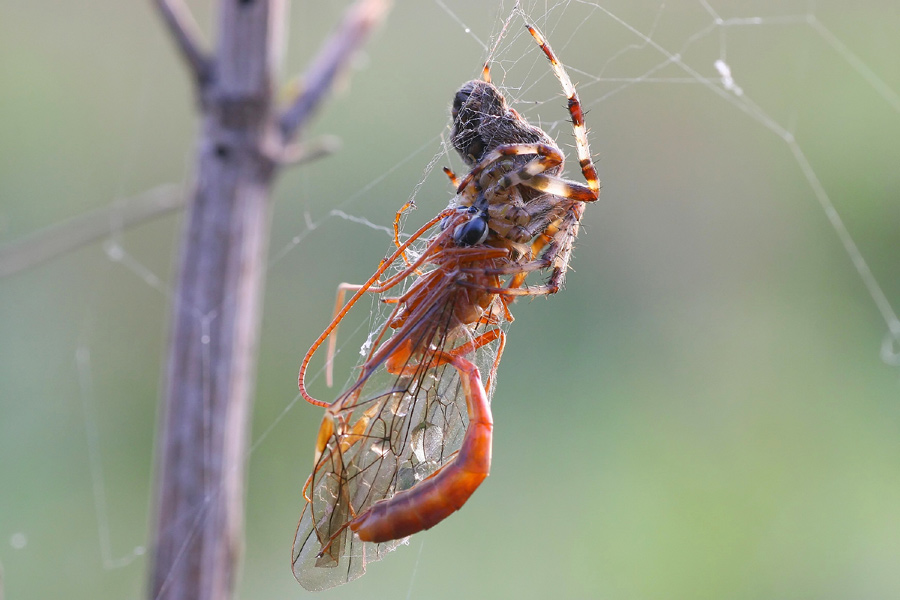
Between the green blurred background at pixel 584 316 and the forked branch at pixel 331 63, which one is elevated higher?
the forked branch at pixel 331 63

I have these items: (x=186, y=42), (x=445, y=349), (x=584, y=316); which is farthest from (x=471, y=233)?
(x=584, y=316)

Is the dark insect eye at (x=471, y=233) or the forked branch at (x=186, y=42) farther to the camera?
the dark insect eye at (x=471, y=233)

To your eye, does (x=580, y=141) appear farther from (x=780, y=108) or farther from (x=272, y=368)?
(x=780, y=108)

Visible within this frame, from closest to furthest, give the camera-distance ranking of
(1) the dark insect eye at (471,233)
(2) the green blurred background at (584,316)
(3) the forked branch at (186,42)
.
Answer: (3) the forked branch at (186,42)
(1) the dark insect eye at (471,233)
(2) the green blurred background at (584,316)

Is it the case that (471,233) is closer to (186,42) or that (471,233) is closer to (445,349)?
(445,349)

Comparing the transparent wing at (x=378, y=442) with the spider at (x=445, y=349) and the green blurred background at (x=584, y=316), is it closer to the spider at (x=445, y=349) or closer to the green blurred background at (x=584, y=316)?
the spider at (x=445, y=349)

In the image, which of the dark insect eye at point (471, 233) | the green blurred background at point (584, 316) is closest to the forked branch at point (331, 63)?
the dark insect eye at point (471, 233)
